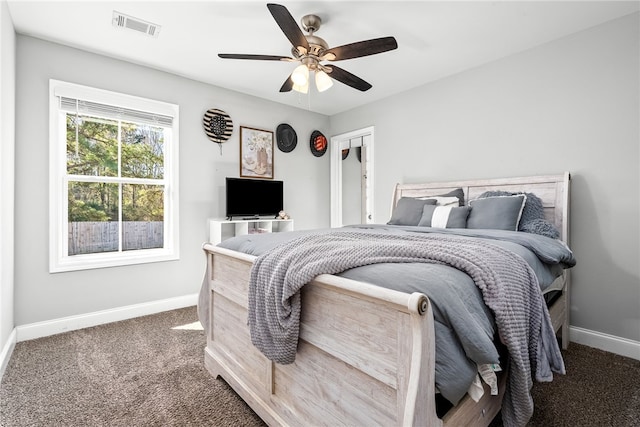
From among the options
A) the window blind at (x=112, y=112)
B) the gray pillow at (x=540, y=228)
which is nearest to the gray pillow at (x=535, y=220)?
the gray pillow at (x=540, y=228)

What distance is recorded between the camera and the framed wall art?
3834mm

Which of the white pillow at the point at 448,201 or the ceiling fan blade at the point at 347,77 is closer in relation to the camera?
the ceiling fan blade at the point at 347,77

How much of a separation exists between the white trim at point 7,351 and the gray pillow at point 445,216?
10.5 feet

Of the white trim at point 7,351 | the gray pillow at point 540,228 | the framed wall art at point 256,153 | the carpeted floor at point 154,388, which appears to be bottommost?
the carpeted floor at point 154,388

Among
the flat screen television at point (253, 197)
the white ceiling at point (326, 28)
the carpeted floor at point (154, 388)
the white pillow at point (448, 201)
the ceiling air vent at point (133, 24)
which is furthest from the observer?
the flat screen television at point (253, 197)

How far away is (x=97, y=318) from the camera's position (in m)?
2.83

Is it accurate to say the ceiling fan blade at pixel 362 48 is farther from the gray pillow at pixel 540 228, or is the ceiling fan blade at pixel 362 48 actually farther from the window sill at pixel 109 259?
the window sill at pixel 109 259

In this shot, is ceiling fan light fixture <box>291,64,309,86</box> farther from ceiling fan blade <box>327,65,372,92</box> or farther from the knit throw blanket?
the knit throw blanket

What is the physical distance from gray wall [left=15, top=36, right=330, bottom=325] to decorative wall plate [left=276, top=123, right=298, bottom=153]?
0.27 feet

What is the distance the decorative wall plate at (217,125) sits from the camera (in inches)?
139

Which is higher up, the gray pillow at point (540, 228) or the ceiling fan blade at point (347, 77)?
the ceiling fan blade at point (347, 77)

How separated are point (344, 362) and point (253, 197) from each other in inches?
115

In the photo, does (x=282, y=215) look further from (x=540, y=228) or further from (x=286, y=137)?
(x=540, y=228)

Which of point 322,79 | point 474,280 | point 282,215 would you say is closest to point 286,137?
point 282,215
